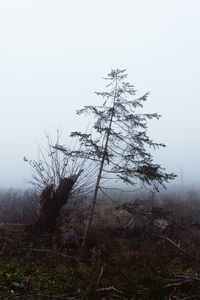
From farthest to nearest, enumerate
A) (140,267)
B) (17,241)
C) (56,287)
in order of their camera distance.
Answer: (17,241) < (140,267) < (56,287)

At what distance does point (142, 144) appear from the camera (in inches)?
251

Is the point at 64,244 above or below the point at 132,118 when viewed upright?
below

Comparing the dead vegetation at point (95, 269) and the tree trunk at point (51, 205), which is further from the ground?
the tree trunk at point (51, 205)

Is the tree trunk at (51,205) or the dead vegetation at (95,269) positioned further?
the tree trunk at (51,205)

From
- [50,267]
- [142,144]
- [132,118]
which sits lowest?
[50,267]

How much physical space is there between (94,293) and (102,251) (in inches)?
89.7

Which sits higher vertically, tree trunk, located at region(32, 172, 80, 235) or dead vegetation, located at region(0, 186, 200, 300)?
tree trunk, located at region(32, 172, 80, 235)

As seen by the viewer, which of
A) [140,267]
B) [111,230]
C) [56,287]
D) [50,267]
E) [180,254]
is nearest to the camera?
[56,287]

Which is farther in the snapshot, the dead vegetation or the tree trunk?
the tree trunk

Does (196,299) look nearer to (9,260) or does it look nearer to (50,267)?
(50,267)

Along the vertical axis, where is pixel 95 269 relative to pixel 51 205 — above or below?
below

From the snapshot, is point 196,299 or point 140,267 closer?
point 196,299

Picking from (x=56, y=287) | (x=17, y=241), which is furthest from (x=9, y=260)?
(x=56, y=287)

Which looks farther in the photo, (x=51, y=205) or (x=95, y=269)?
(x=51, y=205)
